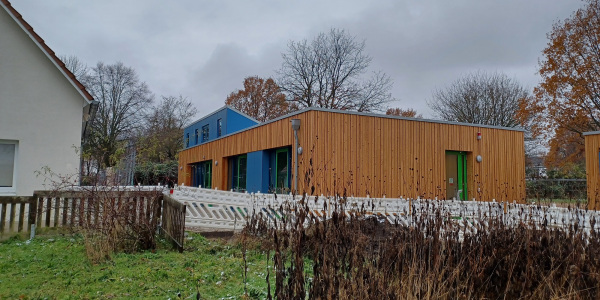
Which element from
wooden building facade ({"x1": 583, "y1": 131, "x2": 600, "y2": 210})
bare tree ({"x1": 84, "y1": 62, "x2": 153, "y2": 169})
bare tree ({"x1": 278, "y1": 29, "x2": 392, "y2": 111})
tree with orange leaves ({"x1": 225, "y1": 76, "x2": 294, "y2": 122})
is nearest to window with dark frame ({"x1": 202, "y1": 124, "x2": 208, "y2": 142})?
bare tree ({"x1": 84, "y1": 62, "x2": 153, "y2": 169})

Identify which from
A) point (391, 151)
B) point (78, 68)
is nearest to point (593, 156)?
point (391, 151)

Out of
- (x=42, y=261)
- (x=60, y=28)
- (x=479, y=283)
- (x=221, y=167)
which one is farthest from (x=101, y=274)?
(x=221, y=167)

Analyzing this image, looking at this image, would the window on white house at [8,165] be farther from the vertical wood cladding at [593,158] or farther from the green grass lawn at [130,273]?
the vertical wood cladding at [593,158]

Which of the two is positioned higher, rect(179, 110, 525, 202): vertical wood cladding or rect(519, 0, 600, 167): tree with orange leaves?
rect(519, 0, 600, 167): tree with orange leaves

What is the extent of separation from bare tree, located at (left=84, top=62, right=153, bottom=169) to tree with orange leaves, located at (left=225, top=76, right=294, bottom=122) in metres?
8.30

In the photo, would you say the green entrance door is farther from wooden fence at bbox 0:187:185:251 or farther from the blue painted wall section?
wooden fence at bbox 0:187:185:251

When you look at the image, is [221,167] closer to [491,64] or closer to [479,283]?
[479,283]

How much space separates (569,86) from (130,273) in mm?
26753

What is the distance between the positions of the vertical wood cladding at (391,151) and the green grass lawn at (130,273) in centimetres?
530

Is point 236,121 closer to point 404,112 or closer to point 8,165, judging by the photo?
point 8,165

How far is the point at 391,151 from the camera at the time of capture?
44.4 feet

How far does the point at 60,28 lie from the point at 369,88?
19.8 m

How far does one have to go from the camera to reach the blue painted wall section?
1563 centimetres

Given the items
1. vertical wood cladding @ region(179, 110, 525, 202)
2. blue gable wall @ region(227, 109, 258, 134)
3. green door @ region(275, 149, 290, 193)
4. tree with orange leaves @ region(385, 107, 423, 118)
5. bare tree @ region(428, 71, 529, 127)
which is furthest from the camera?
tree with orange leaves @ region(385, 107, 423, 118)
